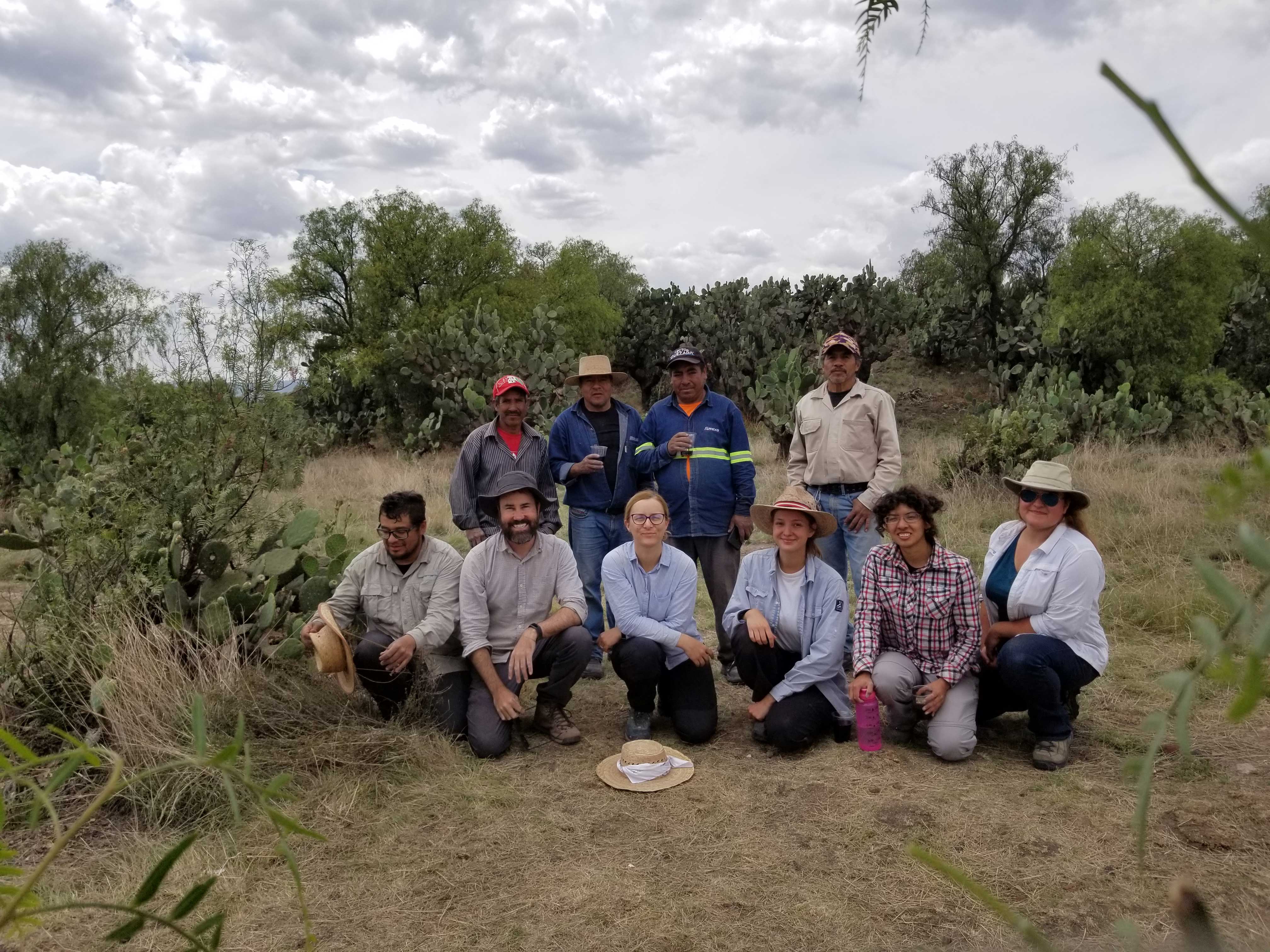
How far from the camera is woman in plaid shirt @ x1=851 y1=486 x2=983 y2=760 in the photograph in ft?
13.7

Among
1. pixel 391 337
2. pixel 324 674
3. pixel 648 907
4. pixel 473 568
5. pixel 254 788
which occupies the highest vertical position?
pixel 391 337

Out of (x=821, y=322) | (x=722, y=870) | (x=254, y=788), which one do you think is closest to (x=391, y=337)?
(x=821, y=322)

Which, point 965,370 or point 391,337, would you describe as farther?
point 965,370

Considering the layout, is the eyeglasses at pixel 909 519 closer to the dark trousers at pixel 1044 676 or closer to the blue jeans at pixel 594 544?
the dark trousers at pixel 1044 676

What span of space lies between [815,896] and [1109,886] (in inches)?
36.6

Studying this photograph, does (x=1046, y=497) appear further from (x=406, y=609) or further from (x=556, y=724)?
(x=406, y=609)

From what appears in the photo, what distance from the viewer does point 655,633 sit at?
455 cm

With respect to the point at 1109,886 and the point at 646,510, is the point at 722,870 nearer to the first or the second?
the point at 1109,886

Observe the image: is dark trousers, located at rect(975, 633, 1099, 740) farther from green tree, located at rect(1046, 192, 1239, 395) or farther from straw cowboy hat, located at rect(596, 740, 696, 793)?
green tree, located at rect(1046, 192, 1239, 395)

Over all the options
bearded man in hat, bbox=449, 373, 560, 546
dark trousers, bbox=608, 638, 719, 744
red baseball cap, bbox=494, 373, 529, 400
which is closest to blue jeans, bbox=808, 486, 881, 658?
dark trousers, bbox=608, 638, 719, 744

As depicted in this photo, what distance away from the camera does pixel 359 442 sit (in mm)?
17062

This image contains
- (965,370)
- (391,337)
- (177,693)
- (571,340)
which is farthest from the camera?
(571,340)

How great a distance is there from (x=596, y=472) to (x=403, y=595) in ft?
4.83

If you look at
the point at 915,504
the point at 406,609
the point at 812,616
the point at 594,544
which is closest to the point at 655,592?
the point at 812,616
